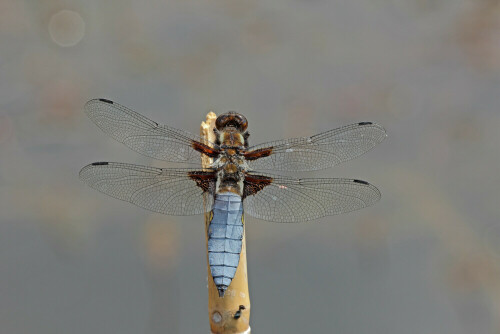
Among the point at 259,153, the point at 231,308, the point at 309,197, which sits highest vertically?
the point at 259,153

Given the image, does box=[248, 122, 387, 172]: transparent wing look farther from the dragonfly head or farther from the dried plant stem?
the dried plant stem

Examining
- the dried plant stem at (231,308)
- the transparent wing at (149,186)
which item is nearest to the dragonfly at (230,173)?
the transparent wing at (149,186)

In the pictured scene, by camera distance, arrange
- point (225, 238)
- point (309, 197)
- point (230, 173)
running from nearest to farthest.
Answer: point (225, 238), point (230, 173), point (309, 197)

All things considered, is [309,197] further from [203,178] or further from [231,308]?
[231,308]

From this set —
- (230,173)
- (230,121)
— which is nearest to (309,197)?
(230,173)

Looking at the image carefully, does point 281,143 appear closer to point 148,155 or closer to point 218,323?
point 148,155

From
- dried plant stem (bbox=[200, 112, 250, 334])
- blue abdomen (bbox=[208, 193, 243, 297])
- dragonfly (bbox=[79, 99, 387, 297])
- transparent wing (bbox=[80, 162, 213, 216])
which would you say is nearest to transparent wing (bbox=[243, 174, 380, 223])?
dragonfly (bbox=[79, 99, 387, 297])

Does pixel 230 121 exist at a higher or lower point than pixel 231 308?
higher
